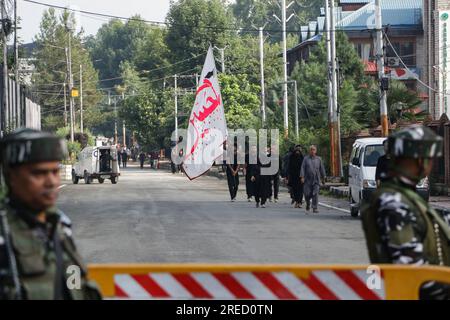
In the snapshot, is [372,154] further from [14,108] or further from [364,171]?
[14,108]

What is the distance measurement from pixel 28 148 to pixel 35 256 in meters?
0.42

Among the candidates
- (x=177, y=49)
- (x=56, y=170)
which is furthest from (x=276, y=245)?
(x=177, y=49)

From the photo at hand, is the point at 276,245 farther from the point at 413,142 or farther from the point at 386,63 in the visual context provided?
the point at 386,63

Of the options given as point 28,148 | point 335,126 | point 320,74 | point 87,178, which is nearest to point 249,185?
point 335,126

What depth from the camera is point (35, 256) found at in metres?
4.62

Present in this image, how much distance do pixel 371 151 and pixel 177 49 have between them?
255 feet

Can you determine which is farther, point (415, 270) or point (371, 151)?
point (371, 151)

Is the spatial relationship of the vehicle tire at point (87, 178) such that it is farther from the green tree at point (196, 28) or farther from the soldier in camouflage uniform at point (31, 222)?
the soldier in camouflage uniform at point (31, 222)

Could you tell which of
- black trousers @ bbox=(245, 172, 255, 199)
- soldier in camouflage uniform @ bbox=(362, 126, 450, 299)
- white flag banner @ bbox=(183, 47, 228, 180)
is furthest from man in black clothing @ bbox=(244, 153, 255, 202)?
soldier in camouflage uniform @ bbox=(362, 126, 450, 299)

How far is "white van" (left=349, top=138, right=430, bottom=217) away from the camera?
2478 cm

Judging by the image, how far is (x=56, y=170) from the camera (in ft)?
15.8

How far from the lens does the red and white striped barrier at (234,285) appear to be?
5.79m

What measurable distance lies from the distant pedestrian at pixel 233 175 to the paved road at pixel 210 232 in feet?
1.54

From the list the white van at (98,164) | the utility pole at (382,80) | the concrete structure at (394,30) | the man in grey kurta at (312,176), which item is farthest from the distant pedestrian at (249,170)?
the concrete structure at (394,30)
